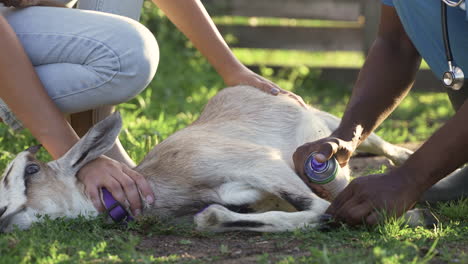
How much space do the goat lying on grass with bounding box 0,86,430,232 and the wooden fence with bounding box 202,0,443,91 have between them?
5107 millimetres

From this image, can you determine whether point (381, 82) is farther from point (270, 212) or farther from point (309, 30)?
point (309, 30)

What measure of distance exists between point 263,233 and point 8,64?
1.21 metres

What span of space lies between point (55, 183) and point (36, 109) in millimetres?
→ 314

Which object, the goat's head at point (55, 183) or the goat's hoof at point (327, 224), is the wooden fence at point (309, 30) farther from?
the goat's head at point (55, 183)

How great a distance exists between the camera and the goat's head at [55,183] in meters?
2.90

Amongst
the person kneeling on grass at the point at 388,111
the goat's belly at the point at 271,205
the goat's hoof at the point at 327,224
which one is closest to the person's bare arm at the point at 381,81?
the person kneeling on grass at the point at 388,111

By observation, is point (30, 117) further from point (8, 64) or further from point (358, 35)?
point (358, 35)

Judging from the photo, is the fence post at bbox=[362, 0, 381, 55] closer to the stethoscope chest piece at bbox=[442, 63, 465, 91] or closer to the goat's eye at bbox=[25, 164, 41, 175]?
the stethoscope chest piece at bbox=[442, 63, 465, 91]

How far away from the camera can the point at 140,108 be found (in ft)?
19.4

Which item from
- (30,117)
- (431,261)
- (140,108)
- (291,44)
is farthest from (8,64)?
(291,44)

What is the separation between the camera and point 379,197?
9.01ft

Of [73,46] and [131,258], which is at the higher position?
[73,46]

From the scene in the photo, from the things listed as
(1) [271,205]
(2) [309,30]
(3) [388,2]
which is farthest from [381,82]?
(2) [309,30]

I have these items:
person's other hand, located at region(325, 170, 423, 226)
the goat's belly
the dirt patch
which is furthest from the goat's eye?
person's other hand, located at region(325, 170, 423, 226)
